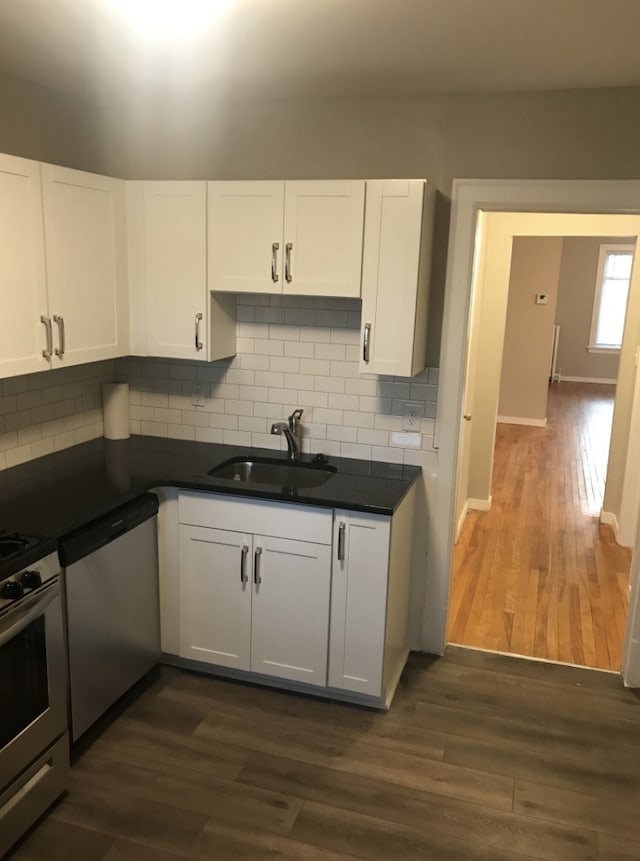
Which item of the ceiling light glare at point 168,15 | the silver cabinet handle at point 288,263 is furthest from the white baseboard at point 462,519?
the ceiling light glare at point 168,15

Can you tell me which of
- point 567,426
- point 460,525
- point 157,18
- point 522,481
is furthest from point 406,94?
point 567,426

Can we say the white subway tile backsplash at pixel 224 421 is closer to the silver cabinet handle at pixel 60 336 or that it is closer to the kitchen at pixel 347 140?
the kitchen at pixel 347 140

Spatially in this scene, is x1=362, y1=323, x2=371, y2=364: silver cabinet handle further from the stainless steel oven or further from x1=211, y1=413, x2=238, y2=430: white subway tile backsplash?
the stainless steel oven

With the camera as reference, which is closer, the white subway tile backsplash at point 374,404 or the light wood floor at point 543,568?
the white subway tile backsplash at point 374,404

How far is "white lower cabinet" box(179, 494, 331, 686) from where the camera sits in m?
2.99

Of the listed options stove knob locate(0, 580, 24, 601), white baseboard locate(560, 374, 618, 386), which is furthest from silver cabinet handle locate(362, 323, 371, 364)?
white baseboard locate(560, 374, 618, 386)

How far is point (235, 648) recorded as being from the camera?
10.4 feet

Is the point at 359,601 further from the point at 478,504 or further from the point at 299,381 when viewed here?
the point at 478,504

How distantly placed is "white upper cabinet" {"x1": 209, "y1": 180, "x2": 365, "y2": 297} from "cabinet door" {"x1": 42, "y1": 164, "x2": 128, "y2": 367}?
45 centimetres

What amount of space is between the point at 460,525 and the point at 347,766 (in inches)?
112

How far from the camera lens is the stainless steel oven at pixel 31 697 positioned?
7.13ft

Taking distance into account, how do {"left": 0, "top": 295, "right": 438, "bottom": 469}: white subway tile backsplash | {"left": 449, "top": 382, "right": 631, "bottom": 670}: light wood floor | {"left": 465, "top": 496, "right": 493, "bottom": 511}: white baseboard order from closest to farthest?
{"left": 0, "top": 295, "right": 438, "bottom": 469}: white subway tile backsplash, {"left": 449, "top": 382, "right": 631, "bottom": 670}: light wood floor, {"left": 465, "top": 496, "right": 493, "bottom": 511}: white baseboard

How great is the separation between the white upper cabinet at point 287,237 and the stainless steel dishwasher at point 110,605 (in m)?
1.09

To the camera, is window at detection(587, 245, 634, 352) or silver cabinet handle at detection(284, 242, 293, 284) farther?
window at detection(587, 245, 634, 352)
